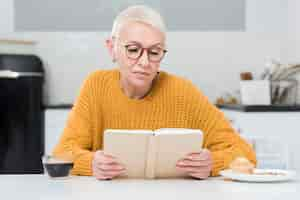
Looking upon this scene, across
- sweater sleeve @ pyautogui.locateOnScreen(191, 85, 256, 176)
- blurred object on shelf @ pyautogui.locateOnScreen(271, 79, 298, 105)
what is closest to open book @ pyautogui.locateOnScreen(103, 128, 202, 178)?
sweater sleeve @ pyautogui.locateOnScreen(191, 85, 256, 176)

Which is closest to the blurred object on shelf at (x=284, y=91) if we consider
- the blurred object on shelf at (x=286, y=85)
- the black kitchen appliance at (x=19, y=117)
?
the blurred object on shelf at (x=286, y=85)

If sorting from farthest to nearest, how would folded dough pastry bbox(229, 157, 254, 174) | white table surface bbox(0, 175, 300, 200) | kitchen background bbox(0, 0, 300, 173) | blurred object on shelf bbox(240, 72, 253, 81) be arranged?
kitchen background bbox(0, 0, 300, 173), blurred object on shelf bbox(240, 72, 253, 81), folded dough pastry bbox(229, 157, 254, 174), white table surface bbox(0, 175, 300, 200)

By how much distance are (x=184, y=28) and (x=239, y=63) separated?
1.58ft

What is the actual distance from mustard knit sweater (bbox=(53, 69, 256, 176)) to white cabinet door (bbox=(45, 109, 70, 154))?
7.25ft

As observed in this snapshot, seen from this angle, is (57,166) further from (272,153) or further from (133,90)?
(272,153)

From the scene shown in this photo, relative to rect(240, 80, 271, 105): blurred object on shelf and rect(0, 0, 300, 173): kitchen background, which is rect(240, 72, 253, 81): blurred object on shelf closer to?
rect(0, 0, 300, 173): kitchen background

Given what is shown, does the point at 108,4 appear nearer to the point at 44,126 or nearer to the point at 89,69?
the point at 89,69

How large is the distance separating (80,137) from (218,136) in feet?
1.68

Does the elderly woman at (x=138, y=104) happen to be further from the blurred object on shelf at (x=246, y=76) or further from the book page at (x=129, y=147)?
the blurred object on shelf at (x=246, y=76)

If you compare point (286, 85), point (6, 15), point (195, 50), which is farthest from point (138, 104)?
point (6, 15)

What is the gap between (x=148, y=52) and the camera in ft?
8.14

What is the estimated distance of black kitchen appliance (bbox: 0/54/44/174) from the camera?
15.9 ft

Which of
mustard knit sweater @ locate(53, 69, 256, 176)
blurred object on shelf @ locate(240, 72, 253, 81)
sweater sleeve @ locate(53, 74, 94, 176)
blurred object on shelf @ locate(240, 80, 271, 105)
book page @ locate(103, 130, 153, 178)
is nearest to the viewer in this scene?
book page @ locate(103, 130, 153, 178)

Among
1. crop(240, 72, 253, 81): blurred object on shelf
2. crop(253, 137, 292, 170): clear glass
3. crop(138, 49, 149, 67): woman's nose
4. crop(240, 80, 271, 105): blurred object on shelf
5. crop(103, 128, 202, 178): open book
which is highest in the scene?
crop(138, 49, 149, 67): woman's nose
